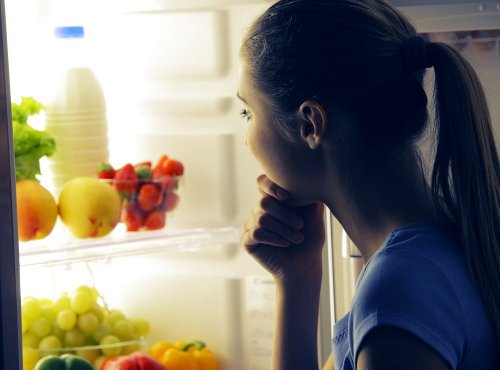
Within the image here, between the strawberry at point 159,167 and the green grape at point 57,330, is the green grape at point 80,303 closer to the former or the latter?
the green grape at point 57,330

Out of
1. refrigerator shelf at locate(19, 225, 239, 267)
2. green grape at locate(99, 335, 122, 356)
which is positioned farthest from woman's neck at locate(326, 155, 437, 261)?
green grape at locate(99, 335, 122, 356)

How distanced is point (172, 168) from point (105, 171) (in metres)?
0.13

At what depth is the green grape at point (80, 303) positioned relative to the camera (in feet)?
5.91

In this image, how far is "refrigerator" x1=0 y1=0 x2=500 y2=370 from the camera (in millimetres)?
1854

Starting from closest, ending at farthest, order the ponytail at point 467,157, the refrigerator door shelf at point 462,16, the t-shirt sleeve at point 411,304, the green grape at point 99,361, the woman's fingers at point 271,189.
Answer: the t-shirt sleeve at point 411,304, the ponytail at point 467,157, the woman's fingers at point 271,189, the refrigerator door shelf at point 462,16, the green grape at point 99,361

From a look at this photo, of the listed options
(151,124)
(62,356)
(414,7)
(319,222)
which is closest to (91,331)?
(62,356)

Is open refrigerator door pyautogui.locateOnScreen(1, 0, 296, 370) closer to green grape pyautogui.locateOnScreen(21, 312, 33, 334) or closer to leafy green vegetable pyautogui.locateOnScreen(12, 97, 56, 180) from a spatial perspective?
green grape pyautogui.locateOnScreen(21, 312, 33, 334)

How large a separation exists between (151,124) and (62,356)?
0.52 metres

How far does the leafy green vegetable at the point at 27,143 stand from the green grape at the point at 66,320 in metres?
0.27

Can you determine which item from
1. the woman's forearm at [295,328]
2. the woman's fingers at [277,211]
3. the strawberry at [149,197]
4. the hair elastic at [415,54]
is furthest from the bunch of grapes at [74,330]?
the hair elastic at [415,54]

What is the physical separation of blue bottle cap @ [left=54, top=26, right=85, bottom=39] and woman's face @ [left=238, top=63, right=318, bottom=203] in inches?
28.0

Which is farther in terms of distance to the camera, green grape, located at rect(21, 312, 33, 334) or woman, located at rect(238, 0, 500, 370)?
green grape, located at rect(21, 312, 33, 334)

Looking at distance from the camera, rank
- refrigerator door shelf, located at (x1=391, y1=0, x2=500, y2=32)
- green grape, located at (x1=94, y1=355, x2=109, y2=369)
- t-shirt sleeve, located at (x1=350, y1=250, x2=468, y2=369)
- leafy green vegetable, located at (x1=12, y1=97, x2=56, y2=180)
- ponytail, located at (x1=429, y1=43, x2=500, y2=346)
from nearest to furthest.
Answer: t-shirt sleeve, located at (x1=350, y1=250, x2=468, y2=369)
ponytail, located at (x1=429, y1=43, x2=500, y2=346)
refrigerator door shelf, located at (x1=391, y1=0, x2=500, y2=32)
leafy green vegetable, located at (x1=12, y1=97, x2=56, y2=180)
green grape, located at (x1=94, y1=355, x2=109, y2=369)

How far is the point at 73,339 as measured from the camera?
1787 millimetres
